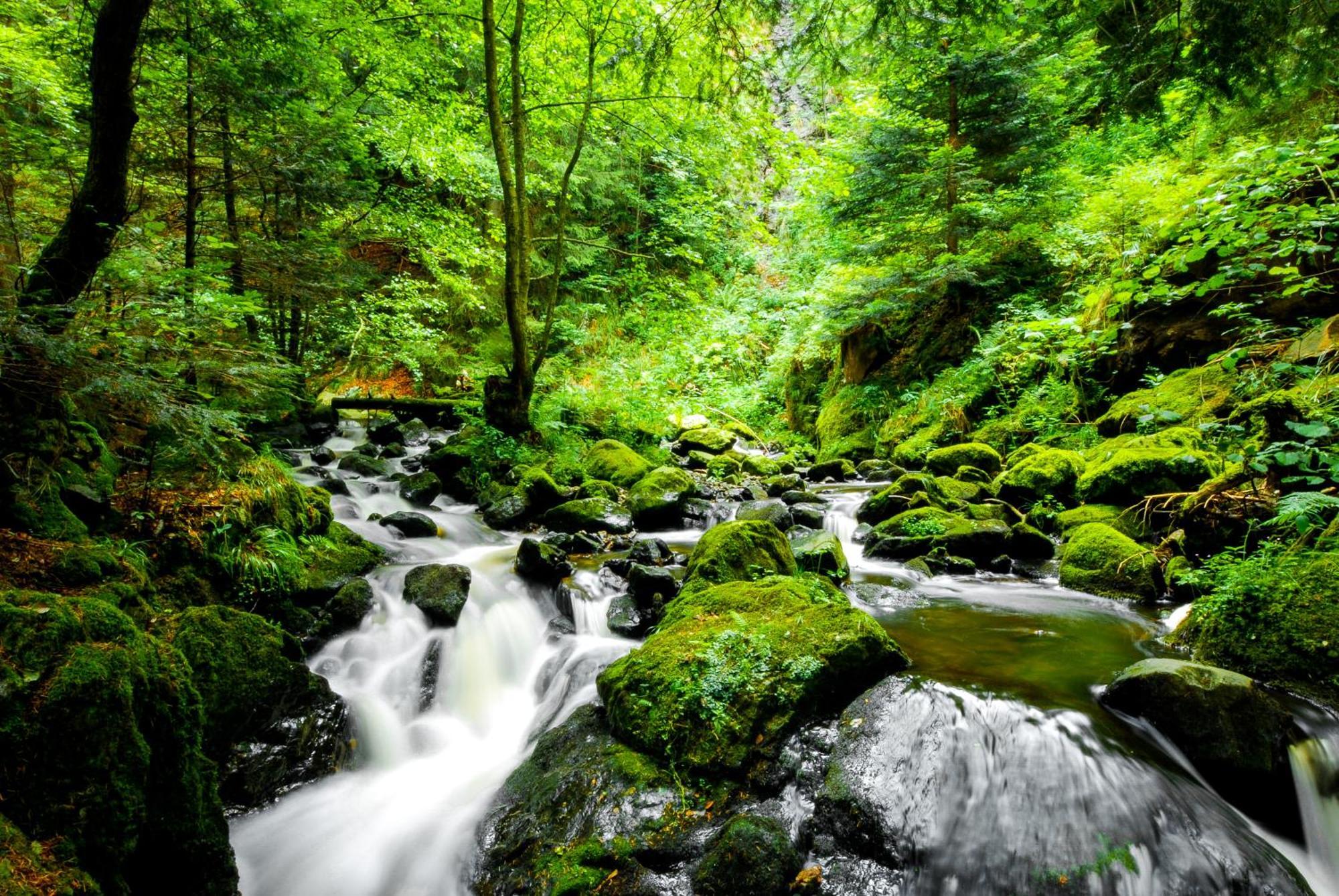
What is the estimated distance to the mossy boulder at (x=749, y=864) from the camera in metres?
2.52

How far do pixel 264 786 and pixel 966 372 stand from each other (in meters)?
11.4

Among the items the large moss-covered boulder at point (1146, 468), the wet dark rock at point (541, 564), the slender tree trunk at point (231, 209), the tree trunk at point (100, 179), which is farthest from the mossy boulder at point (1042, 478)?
the slender tree trunk at point (231, 209)

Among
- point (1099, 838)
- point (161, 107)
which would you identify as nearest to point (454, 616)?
point (1099, 838)

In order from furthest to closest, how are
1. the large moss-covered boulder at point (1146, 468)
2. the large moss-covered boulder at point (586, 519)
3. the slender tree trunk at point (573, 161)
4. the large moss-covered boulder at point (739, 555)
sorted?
the slender tree trunk at point (573, 161), the large moss-covered boulder at point (586, 519), the large moss-covered boulder at point (1146, 468), the large moss-covered boulder at point (739, 555)

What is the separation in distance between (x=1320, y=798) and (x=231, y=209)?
11.0 metres

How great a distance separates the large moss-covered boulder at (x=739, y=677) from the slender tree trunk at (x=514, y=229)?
21.9 feet

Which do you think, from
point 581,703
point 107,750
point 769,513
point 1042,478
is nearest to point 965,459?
point 1042,478

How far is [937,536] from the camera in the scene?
682 cm

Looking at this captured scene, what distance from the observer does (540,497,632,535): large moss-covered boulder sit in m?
7.79

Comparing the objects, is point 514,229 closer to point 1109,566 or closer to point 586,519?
point 586,519

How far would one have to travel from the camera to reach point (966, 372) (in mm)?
10633

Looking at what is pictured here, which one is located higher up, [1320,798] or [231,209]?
[231,209]

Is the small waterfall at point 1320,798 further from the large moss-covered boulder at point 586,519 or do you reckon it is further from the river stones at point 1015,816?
the large moss-covered boulder at point 586,519

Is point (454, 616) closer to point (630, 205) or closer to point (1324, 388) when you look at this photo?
point (1324, 388)
